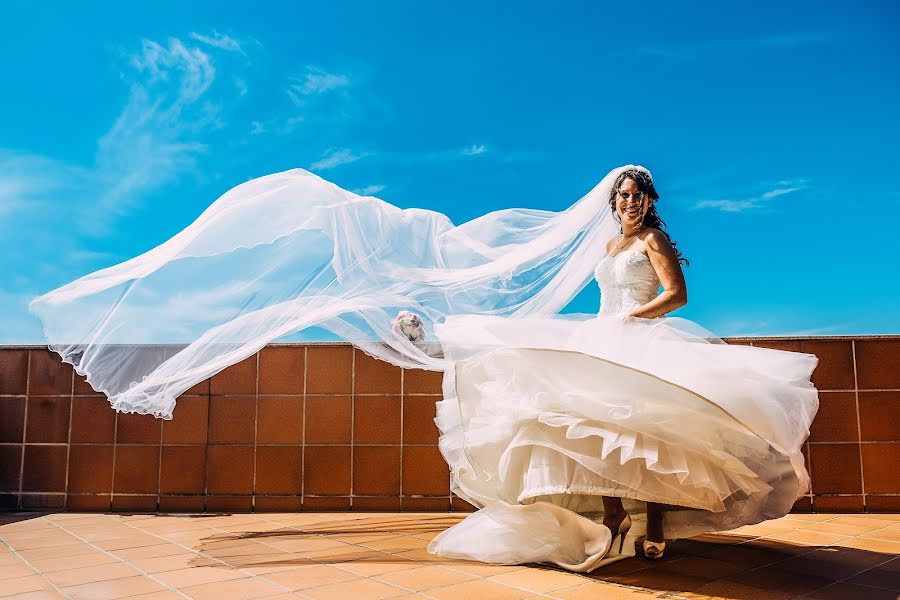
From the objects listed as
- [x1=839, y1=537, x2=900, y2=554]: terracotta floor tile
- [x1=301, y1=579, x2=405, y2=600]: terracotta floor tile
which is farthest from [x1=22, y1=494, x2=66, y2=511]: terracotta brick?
[x1=839, y1=537, x2=900, y2=554]: terracotta floor tile

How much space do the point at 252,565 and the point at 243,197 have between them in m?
1.61

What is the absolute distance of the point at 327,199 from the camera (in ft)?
10.3

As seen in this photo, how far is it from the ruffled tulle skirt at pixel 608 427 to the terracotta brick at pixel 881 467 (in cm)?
199

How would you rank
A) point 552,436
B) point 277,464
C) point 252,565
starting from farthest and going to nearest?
1. point 277,464
2. point 252,565
3. point 552,436

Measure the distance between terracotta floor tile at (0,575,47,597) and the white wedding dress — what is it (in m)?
1.62

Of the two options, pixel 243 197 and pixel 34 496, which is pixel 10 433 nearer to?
pixel 34 496

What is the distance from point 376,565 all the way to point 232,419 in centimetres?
210

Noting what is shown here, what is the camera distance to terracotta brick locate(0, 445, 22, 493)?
15.6 ft

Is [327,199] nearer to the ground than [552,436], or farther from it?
farther from it

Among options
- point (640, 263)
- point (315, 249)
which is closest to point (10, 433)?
point (315, 249)

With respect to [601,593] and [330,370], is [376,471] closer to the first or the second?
[330,370]

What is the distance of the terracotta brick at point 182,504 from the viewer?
460 cm

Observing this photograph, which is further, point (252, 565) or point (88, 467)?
point (88, 467)

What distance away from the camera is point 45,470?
15.5 ft
